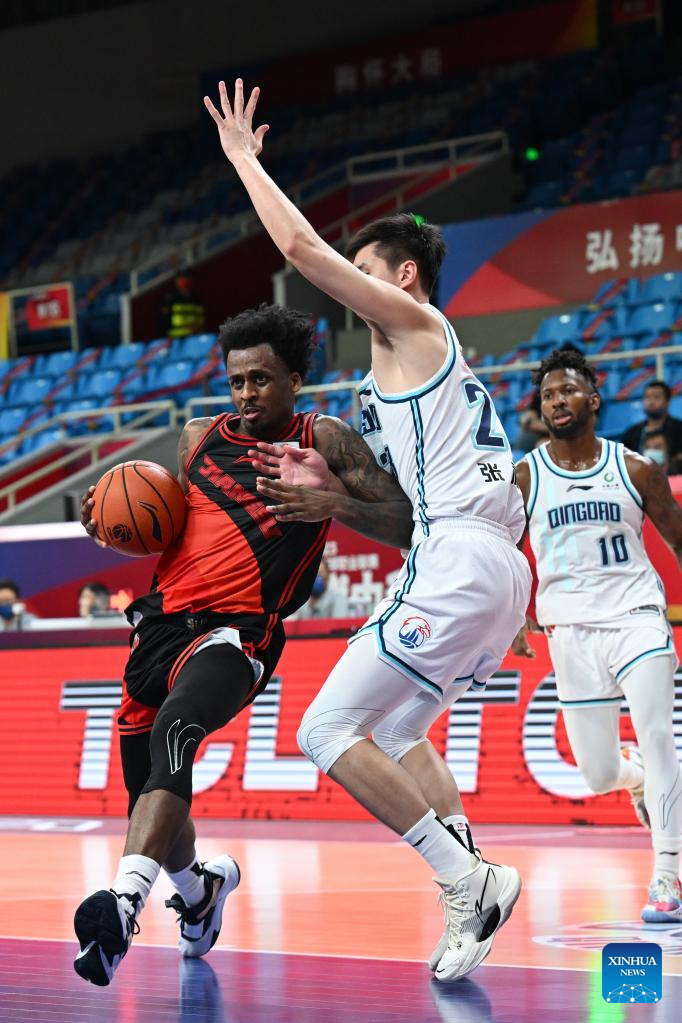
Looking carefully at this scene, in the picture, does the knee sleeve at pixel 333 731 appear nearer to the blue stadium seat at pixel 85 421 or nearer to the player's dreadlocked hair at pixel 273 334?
the player's dreadlocked hair at pixel 273 334

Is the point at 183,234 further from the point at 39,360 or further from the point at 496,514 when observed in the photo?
the point at 496,514

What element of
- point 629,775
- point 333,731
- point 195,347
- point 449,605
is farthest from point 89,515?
point 195,347

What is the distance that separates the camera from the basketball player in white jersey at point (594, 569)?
20.9ft

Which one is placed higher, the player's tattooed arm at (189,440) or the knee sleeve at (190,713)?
the player's tattooed arm at (189,440)

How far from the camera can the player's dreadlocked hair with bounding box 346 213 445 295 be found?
4922mm

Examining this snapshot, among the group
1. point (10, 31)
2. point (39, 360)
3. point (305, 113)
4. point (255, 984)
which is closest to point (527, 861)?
point (255, 984)

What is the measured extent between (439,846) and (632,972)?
97 cm

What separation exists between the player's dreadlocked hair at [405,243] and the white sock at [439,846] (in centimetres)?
176

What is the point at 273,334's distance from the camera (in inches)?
201

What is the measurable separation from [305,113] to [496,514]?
916 inches

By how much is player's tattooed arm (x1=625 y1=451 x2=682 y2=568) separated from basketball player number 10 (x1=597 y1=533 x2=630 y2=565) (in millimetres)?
167

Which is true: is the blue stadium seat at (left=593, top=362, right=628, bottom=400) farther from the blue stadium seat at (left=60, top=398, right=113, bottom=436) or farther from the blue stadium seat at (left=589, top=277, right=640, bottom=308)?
the blue stadium seat at (left=60, top=398, right=113, bottom=436)

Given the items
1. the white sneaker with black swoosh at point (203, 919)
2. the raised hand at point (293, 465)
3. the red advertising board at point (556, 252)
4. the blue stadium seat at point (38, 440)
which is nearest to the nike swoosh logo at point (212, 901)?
the white sneaker with black swoosh at point (203, 919)

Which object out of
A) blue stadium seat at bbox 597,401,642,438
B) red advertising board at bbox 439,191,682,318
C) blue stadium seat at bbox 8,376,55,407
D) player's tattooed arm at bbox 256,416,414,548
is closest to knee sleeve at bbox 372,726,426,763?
player's tattooed arm at bbox 256,416,414,548
